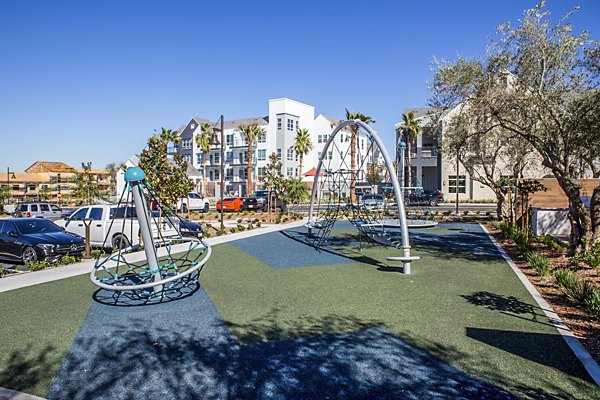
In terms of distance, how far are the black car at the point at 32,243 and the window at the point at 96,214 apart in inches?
57.2

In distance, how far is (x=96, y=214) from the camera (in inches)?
601

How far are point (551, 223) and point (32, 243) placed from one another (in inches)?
712

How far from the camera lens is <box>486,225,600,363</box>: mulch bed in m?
6.26

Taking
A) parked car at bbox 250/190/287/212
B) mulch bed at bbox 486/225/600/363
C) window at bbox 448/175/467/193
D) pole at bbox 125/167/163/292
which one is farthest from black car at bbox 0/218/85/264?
window at bbox 448/175/467/193

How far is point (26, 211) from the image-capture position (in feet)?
92.4

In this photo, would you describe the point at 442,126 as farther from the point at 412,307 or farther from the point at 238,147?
the point at 238,147

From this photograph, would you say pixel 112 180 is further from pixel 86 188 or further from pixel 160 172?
pixel 160 172

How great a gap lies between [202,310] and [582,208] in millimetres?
9905

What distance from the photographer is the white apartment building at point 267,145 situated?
6012 cm

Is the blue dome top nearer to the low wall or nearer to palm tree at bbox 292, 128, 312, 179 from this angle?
the low wall

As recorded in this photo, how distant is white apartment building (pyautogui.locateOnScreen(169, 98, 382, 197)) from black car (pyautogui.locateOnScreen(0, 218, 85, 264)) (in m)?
44.8

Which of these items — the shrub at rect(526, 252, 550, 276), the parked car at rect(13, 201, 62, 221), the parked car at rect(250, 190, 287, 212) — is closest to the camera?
the shrub at rect(526, 252, 550, 276)

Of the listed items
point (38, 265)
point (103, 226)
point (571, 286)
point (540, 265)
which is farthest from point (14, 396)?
point (103, 226)

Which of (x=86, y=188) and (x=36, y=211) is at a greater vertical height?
(x=86, y=188)
